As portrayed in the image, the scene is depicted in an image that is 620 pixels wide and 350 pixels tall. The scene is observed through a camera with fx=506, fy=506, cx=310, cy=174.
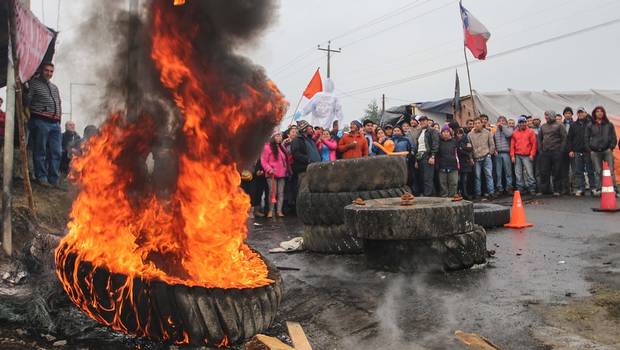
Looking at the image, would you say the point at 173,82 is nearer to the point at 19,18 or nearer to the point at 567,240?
the point at 19,18

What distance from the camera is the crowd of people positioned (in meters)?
11.5

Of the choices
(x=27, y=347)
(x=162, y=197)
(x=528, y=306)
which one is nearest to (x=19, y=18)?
(x=162, y=197)

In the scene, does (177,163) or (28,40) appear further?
(28,40)

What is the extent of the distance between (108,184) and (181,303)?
149 centimetres

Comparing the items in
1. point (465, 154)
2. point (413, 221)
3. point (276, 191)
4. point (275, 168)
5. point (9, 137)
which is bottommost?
point (413, 221)

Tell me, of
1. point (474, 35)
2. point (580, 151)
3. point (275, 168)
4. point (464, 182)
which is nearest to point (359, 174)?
point (275, 168)

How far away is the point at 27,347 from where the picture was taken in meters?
3.68

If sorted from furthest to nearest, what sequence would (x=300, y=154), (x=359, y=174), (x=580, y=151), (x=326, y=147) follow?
(x=326, y=147)
(x=580, y=151)
(x=300, y=154)
(x=359, y=174)

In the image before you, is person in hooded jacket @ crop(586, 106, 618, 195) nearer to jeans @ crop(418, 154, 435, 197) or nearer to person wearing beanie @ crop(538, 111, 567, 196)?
person wearing beanie @ crop(538, 111, 567, 196)

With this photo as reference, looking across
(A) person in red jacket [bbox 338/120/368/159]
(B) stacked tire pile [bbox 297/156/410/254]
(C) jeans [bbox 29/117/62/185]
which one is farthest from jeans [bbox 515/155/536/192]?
(C) jeans [bbox 29/117/62/185]

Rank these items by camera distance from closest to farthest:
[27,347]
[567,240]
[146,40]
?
[27,347], [146,40], [567,240]

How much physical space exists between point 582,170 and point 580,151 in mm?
611

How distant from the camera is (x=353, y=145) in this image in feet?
35.9

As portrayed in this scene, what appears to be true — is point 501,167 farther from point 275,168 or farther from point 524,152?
point 275,168
